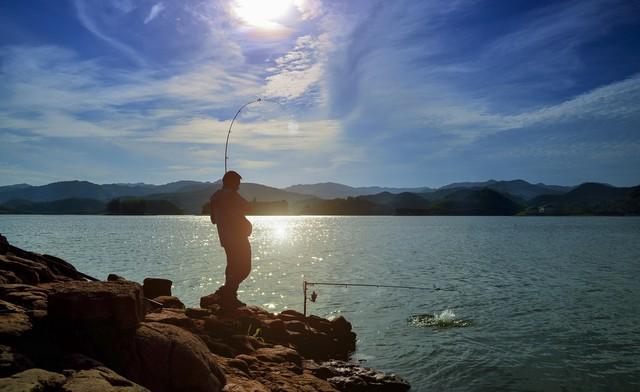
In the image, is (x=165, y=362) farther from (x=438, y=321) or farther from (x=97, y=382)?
(x=438, y=321)

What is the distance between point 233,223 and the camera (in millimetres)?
11758

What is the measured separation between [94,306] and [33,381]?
186cm

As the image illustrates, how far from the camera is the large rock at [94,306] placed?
20.4 feet

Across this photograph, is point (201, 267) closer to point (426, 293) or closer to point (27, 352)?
point (426, 293)

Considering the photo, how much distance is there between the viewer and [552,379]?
41.5 feet

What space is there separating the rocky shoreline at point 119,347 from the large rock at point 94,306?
0.04 feet

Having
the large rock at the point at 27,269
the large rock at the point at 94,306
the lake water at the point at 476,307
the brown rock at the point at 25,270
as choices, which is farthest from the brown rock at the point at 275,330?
the large rock at the point at 94,306

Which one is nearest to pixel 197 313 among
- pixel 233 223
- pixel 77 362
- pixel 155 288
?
pixel 233 223

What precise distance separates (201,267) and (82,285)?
34.6m

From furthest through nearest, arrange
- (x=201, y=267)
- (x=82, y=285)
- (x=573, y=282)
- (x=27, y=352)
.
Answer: (x=201, y=267), (x=573, y=282), (x=82, y=285), (x=27, y=352)

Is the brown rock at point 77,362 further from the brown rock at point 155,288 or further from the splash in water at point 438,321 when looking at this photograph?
the splash in water at point 438,321

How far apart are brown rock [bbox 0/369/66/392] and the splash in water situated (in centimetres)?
1638

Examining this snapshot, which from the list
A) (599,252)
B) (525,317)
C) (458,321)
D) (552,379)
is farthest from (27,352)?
(599,252)

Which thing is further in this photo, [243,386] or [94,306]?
[243,386]
